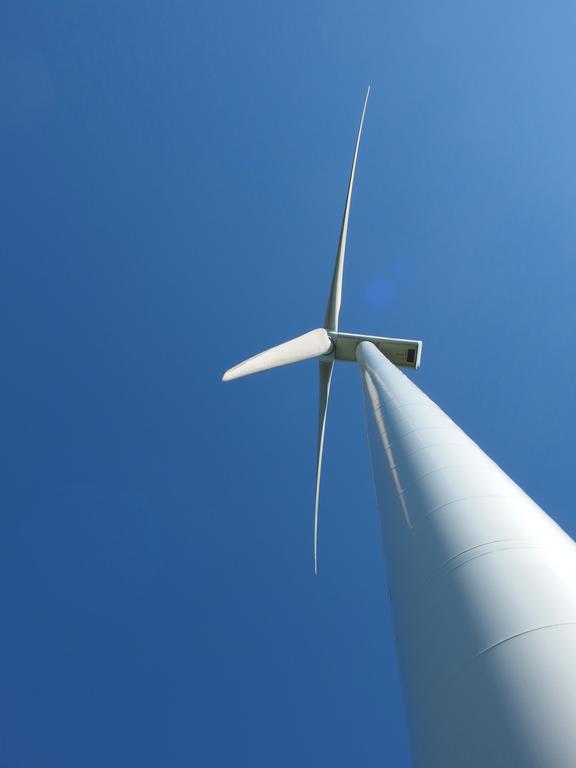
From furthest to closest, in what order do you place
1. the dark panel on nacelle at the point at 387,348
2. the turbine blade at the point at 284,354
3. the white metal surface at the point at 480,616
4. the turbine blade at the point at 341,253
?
the dark panel on nacelle at the point at 387,348, the turbine blade at the point at 341,253, the turbine blade at the point at 284,354, the white metal surface at the point at 480,616

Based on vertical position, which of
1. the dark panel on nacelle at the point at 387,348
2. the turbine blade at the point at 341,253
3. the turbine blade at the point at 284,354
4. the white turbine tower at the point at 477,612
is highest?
the turbine blade at the point at 341,253

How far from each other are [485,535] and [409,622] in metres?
0.90

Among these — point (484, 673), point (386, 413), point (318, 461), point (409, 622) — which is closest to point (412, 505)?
point (409, 622)

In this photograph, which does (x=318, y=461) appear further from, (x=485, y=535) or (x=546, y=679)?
(x=546, y=679)

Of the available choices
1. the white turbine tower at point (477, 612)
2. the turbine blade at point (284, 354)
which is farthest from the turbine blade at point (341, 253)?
the white turbine tower at point (477, 612)

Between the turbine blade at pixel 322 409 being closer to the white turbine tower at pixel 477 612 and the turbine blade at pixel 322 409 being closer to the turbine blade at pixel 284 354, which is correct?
the turbine blade at pixel 284 354

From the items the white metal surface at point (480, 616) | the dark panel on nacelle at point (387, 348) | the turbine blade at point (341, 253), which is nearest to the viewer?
the white metal surface at point (480, 616)

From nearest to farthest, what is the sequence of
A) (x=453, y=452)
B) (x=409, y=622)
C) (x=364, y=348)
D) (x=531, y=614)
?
(x=531, y=614) → (x=409, y=622) → (x=453, y=452) → (x=364, y=348)

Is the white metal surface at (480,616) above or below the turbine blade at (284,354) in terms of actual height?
below

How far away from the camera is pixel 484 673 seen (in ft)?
9.23

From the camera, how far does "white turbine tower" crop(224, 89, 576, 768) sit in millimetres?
2496

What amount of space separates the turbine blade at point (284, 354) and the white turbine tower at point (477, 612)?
529cm

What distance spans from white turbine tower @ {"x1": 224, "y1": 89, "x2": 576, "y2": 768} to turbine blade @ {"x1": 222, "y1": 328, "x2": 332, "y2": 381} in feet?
17.4

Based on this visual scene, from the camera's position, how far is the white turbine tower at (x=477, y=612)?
2.50 meters
